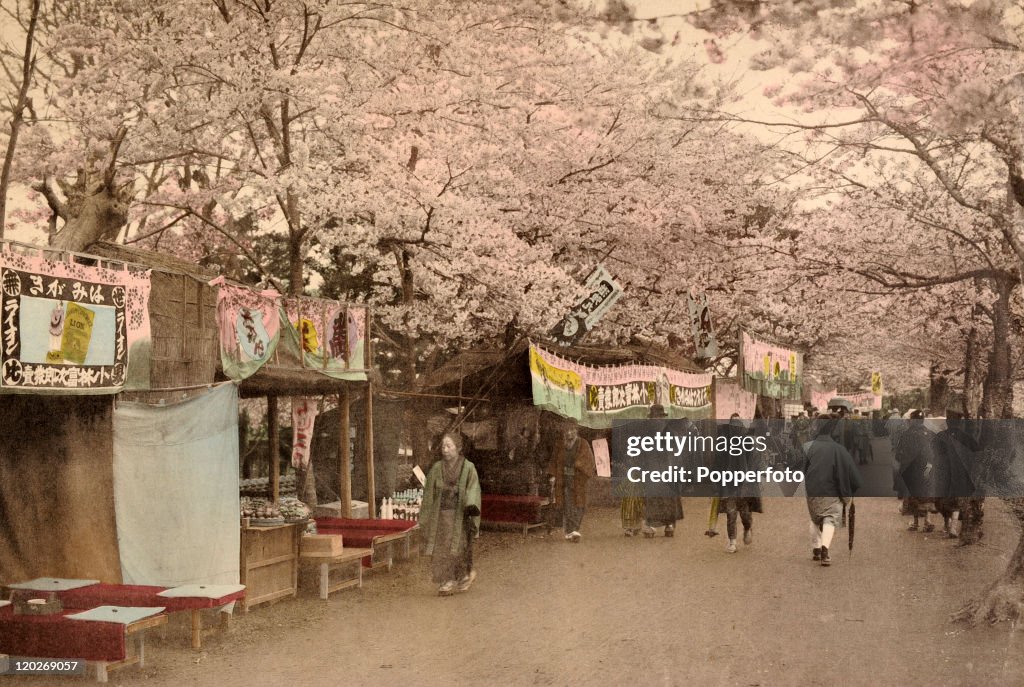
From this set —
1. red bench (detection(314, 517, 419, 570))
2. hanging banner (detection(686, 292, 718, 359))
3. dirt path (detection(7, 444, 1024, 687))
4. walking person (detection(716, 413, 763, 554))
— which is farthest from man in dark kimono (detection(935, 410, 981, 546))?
red bench (detection(314, 517, 419, 570))

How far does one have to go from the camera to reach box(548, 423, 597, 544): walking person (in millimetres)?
14930

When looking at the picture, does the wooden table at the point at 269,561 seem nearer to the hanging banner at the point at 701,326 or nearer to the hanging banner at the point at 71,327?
the hanging banner at the point at 71,327

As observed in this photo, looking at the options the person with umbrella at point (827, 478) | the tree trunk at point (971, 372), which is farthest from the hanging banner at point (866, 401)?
the person with umbrella at point (827, 478)

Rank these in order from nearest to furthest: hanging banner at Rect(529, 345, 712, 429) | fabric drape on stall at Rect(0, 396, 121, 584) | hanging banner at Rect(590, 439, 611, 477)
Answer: fabric drape on stall at Rect(0, 396, 121, 584) < hanging banner at Rect(529, 345, 712, 429) < hanging banner at Rect(590, 439, 611, 477)

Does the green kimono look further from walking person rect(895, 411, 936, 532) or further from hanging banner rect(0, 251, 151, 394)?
walking person rect(895, 411, 936, 532)

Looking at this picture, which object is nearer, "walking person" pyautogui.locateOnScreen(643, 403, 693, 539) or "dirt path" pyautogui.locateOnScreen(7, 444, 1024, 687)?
"dirt path" pyautogui.locateOnScreen(7, 444, 1024, 687)

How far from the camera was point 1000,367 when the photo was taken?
12.6m

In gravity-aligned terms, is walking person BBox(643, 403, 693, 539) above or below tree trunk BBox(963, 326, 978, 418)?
below

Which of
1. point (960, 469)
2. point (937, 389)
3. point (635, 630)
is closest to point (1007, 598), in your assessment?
point (635, 630)

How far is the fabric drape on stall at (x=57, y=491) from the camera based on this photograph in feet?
26.7

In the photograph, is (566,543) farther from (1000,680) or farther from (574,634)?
(1000,680)

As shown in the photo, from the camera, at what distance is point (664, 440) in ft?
50.3

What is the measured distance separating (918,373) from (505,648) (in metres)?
24.2

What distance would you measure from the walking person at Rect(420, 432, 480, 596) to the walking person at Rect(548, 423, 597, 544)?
457 centimetres
